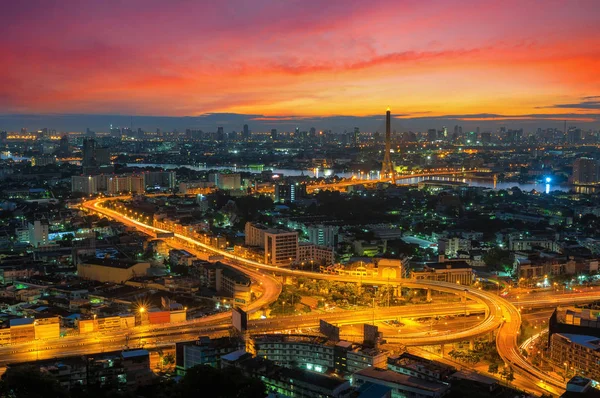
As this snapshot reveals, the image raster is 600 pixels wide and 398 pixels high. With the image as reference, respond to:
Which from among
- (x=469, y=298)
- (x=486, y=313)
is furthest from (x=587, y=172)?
(x=486, y=313)

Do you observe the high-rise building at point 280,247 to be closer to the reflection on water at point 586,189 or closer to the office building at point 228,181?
the office building at point 228,181

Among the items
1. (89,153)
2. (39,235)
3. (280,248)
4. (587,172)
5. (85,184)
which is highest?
(89,153)

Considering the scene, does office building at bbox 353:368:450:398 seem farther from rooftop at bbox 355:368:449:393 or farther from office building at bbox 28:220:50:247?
office building at bbox 28:220:50:247

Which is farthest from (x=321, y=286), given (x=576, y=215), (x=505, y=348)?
(x=576, y=215)

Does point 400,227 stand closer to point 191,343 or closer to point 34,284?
point 34,284

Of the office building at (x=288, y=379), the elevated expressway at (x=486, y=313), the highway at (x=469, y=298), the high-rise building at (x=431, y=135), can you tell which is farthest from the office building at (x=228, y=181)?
the high-rise building at (x=431, y=135)

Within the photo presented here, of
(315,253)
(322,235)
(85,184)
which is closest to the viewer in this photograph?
(315,253)

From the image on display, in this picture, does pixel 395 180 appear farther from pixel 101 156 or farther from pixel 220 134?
pixel 220 134

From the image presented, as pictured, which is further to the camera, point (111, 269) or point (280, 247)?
point (280, 247)
